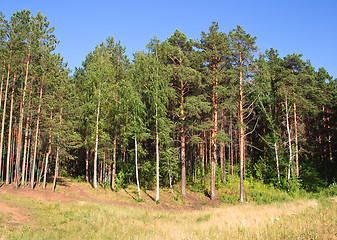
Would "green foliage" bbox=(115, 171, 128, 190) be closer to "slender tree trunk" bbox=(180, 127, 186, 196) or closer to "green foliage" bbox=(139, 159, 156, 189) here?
"green foliage" bbox=(139, 159, 156, 189)

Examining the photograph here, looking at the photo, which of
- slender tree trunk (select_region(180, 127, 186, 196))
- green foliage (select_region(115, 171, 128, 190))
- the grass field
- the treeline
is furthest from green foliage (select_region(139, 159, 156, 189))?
the grass field

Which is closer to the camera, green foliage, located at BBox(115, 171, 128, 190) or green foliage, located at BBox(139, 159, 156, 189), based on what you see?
green foliage, located at BBox(115, 171, 128, 190)

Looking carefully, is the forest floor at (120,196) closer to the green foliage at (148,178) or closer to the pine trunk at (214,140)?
the pine trunk at (214,140)

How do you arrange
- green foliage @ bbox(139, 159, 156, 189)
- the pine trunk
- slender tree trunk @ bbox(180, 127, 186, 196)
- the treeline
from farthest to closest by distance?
green foliage @ bbox(139, 159, 156, 189) → slender tree trunk @ bbox(180, 127, 186, 196) → the pine trunk → the treeline

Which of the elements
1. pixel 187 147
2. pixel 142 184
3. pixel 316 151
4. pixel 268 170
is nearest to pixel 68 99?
pixel 142 184

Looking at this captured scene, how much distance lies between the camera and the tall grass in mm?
9297

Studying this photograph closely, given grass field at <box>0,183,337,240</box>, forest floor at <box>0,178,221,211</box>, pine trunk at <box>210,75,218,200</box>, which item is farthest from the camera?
pine trunk at <box>210,75,218,200</box>

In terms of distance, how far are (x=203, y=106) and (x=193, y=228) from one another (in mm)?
13707

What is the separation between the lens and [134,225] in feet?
44.3

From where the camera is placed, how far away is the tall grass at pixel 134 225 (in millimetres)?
9297

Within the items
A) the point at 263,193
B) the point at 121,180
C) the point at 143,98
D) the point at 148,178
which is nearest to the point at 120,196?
the point at 121,180

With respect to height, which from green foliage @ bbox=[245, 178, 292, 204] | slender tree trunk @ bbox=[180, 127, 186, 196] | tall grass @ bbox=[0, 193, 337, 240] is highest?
slender tree trunk @ bbox=[180, 127, 186, 196]

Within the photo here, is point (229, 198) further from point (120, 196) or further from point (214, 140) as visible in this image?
point (120, 196)

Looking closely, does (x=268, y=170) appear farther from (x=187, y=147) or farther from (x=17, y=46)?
(x=17, y=46)
